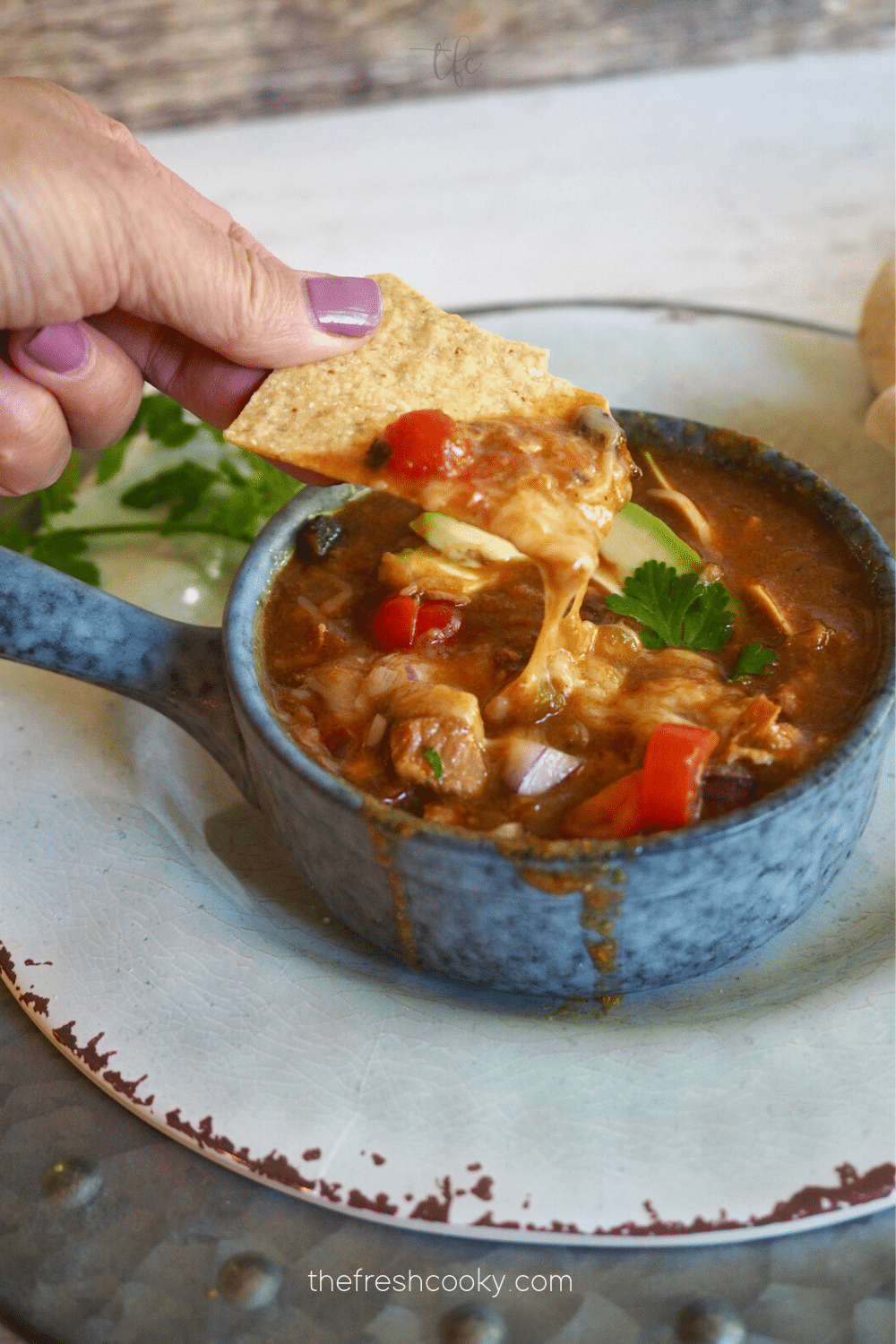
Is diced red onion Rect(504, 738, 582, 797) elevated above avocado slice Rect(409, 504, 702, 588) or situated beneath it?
situated beneath

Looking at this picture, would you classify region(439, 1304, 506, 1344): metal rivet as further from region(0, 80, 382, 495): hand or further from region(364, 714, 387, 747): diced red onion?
region(0, 80, 382, 495): hand

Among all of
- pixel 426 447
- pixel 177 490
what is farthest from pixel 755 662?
pixel 177 490

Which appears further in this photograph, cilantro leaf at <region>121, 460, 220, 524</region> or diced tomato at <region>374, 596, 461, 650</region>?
cilantro leaf at <region>121, 460, 220, 524</region>

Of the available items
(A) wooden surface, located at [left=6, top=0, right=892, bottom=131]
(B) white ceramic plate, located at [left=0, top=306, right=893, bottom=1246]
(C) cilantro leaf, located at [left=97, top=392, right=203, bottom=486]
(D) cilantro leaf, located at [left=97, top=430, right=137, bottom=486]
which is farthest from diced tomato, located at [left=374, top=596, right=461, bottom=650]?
(A) wooden surface, located at [left=6, top=0, right=892, bottom=131]

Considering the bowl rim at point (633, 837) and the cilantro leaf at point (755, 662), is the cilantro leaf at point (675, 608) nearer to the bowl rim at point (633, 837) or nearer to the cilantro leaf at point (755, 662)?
the cilantro leaf at point (755, 662)

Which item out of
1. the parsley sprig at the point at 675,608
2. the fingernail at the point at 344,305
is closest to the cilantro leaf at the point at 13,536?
the fingernail at the point at 344,305
